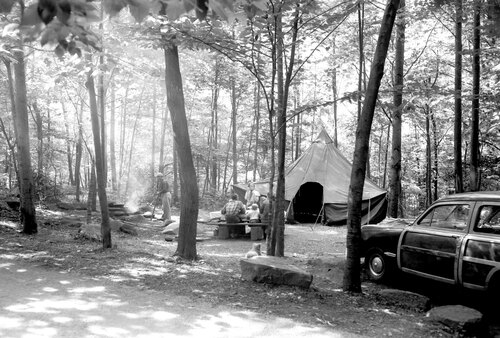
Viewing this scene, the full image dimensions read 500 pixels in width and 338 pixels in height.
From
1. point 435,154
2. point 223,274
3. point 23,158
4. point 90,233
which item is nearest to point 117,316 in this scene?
point 223,274

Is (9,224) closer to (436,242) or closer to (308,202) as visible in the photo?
(436,242)

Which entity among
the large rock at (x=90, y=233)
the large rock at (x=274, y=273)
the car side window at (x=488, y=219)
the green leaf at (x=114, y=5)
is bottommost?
the large rock at (x=274, y=273)

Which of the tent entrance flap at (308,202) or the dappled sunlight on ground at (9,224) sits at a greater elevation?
the tent entrance flap at (308,202)

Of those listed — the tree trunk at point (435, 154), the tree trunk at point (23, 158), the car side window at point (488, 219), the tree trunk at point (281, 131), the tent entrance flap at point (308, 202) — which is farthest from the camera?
the tree trunk at point (435, 154)

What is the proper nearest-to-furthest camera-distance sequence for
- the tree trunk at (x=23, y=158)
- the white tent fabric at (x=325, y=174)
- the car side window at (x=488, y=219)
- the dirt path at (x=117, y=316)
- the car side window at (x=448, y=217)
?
the dirt path at (x=117, y=316)
the car side window at (x=488, y=219)
the car side window at (x=448, y=217)
the tree trunk at (x=23, y=158)
the white tent fabric at (x=325, y=174)

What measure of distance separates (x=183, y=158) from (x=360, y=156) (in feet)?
11.9

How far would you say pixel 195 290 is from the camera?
231 inches

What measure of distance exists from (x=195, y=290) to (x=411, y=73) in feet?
48.9

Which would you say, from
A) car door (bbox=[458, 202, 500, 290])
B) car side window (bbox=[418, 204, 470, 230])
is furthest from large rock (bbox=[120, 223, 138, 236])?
car door (bbox=[458, 202, 500, 290])

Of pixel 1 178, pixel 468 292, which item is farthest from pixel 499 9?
pixel 1 178

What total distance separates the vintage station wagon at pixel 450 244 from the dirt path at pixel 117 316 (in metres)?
2.19

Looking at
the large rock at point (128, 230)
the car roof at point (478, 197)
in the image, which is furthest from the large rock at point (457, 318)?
the large rock at point (128, 230)

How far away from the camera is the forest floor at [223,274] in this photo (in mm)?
4945

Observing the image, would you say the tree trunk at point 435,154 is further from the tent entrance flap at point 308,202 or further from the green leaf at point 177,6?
the green leaf at point 177,6
